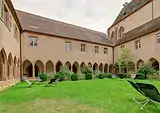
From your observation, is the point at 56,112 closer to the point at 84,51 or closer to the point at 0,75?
the point at 0,75

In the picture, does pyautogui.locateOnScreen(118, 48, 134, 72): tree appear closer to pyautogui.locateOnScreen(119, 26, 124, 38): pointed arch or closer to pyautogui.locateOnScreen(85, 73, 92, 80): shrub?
pyautogui.locateOnScreen(85, 73, 92, 80): shrub

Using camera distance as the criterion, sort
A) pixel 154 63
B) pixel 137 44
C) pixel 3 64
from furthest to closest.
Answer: pixel 137 44 < pixel 154 63 < pixel 3 64

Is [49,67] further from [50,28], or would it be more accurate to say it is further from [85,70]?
[50,28]

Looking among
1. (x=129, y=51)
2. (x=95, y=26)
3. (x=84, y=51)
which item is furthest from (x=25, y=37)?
(x=95, y=26)

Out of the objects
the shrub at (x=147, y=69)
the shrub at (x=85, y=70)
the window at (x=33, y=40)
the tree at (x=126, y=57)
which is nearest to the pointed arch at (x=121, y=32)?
the tree at (x=126, y=57)

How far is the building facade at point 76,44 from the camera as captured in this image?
23172mm

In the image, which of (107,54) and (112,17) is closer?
(107,54)

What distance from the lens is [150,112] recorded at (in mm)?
5570

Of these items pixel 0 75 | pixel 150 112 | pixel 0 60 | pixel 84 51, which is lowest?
pixel 150 112

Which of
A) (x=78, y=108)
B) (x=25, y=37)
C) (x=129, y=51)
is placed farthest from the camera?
(x=129, y=51)

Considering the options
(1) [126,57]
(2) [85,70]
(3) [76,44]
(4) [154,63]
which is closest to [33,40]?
(3) [76,44]

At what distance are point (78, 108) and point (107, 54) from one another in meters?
27.9

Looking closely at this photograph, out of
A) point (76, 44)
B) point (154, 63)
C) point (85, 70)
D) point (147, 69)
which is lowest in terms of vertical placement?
point (85, 70)

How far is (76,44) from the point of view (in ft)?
94.8
